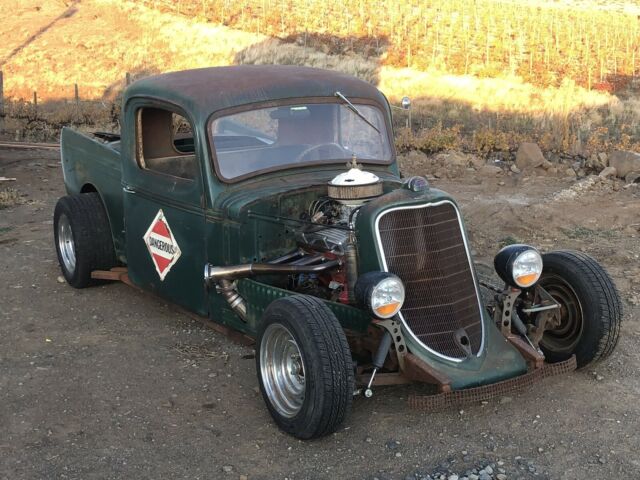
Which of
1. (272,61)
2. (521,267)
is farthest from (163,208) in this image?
(272,61)

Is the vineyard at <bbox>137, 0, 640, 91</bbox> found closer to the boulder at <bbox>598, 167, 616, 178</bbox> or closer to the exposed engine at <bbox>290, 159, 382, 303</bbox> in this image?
the boulder at <bbox>598, 167, 616, 178</bbox>

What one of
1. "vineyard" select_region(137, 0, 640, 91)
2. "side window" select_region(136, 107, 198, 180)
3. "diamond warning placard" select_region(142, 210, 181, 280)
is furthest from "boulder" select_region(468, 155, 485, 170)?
"vineyard" select_region(137, 0, 640, 91)

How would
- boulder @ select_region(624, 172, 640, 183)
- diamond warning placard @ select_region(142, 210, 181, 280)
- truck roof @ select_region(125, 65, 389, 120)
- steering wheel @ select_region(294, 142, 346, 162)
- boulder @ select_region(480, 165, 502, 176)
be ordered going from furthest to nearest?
boulder @ select_region(480, 165, 502, 176) → boulder @ select_region(624, 172, 640, 183) → diamond warning placard @ select_region(142, 210, 181, 280) → steering wheel @ select_region(294, 142, 346, 162) → truck roof @ select_region(125, 65, 389, 120)

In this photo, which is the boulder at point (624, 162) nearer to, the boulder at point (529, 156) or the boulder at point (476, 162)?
the boulder at point (529, 156)

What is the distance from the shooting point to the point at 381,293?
13.4 feet

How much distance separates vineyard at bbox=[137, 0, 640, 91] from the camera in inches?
961

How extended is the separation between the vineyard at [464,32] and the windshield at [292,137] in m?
16.6

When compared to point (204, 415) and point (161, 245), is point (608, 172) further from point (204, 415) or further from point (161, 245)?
point (204, 415)

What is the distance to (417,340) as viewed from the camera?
434cm

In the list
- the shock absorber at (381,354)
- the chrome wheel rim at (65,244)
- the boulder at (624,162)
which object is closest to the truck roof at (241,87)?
the chrome wheel rim at (65,244)

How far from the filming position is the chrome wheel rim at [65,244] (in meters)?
6.94

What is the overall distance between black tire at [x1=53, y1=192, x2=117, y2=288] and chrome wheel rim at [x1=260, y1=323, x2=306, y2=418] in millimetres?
2714

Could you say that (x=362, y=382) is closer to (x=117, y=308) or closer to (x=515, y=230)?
(x=117, y=308)

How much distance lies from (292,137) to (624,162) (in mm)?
6760
